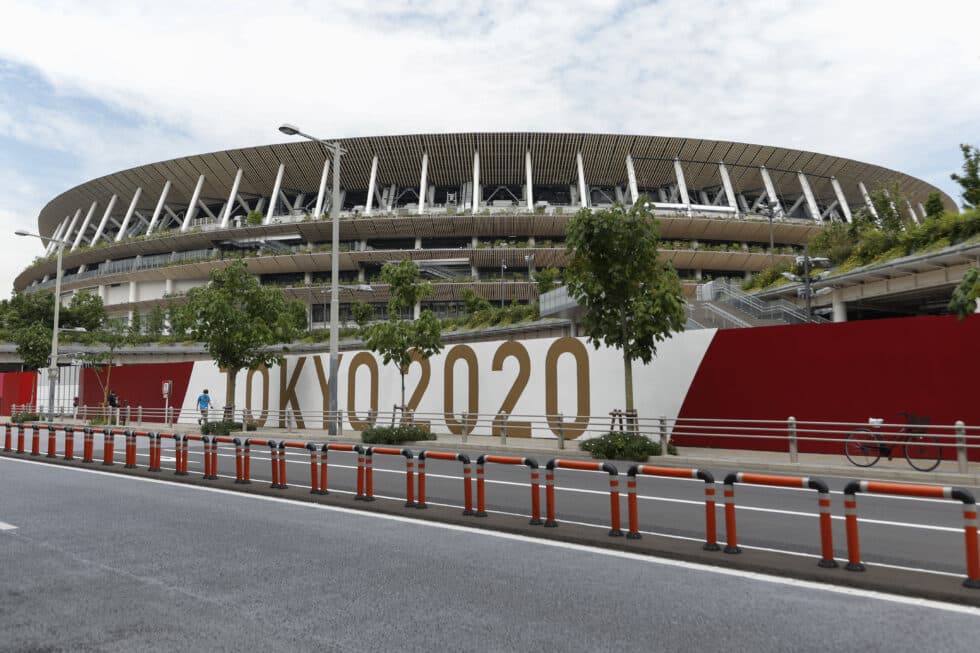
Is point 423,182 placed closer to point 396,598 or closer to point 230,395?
point 230,395

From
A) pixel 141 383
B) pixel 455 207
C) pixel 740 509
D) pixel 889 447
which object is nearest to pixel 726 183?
pixel 455 207

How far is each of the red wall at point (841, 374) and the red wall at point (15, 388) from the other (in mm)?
44866

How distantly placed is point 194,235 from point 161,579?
224ft

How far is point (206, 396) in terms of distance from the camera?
103ft

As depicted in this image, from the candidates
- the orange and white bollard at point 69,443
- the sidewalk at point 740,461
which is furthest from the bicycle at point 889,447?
the orange and white bollard at point 69,443

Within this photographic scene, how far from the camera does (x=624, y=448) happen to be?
1795 centimetres

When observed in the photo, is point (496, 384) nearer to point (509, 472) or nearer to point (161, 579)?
point (509, 472)

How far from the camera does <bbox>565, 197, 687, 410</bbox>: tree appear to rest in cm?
1880

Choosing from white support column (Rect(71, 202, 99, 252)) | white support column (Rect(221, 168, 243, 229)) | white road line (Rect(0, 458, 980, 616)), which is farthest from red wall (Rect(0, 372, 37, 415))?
white road line (Rect(0, 458, 980, 616))

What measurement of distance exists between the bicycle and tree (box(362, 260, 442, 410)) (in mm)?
13495

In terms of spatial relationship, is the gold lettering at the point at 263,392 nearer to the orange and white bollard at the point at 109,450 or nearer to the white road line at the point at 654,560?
the orange and white bollard at the point at 109,450

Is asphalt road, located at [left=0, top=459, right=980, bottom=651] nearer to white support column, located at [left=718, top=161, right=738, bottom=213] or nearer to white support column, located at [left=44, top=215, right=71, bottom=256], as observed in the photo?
white support column, located at [left=718, top=161, right=738, bottom=213]

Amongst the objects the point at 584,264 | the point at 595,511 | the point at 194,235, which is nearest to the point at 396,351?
the point at 584,264

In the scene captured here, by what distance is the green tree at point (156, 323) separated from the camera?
66.5 m
